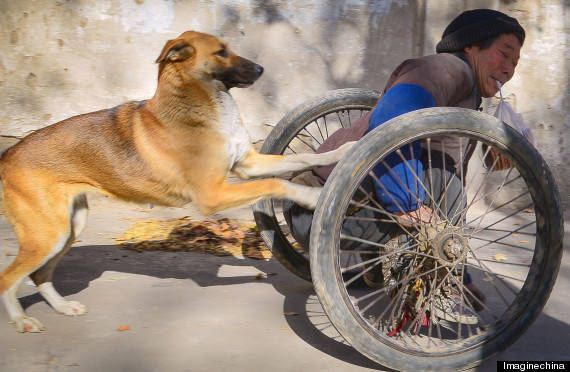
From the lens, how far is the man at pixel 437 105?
11.1 feet

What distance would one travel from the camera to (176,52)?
12.8 ft

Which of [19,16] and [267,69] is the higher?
[19,16]

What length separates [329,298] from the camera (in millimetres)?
3045

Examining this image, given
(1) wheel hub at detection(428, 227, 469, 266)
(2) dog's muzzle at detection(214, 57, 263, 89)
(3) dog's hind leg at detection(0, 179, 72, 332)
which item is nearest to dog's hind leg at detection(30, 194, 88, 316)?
(3) dog's hind leg at detection(0, 179, 72, 332)

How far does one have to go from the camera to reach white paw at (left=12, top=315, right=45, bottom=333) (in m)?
3.60

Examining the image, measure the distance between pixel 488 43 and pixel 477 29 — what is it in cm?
9

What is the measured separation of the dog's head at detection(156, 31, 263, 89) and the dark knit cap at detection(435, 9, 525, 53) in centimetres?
106

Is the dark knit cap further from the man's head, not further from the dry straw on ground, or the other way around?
the dry straw on ground

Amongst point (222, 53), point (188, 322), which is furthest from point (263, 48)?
point (188, 322)

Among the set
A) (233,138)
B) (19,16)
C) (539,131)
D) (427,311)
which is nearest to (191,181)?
Answer: (233,138)

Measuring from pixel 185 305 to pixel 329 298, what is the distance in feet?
4.05

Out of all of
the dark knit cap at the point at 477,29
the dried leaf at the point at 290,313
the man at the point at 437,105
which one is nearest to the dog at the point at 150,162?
the man at the point at 437,105

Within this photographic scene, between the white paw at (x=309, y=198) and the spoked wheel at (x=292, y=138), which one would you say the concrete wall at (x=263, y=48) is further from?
the white paw at (x=309, y=198)

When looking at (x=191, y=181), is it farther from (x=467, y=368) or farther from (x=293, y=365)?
(x=467, y=368)
